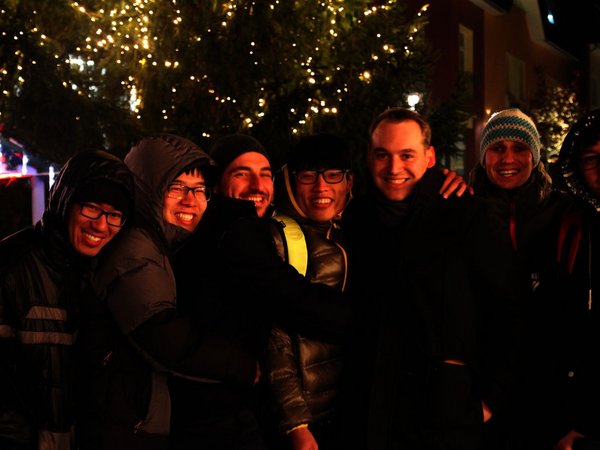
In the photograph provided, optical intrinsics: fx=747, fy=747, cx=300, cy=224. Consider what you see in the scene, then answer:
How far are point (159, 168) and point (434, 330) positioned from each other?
5.04ft

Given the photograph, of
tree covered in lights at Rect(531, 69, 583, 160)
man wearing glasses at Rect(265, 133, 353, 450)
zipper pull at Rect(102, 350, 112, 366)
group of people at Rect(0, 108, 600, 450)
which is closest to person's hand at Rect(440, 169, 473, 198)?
group of people at Rect(0, 108, 600, 450)

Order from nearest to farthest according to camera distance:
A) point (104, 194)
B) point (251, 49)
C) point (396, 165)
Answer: point (104, 194), point (396, 165), point (251, 49)

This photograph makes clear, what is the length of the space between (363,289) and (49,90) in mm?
7009

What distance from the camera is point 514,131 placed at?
494 cm

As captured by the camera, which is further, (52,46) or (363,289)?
(52,46)

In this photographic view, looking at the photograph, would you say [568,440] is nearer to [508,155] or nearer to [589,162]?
[589,162]

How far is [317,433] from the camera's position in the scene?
3625mm

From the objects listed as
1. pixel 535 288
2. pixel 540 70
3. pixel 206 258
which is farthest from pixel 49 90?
pixel 540 70

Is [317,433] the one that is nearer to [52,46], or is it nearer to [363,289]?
[363,289]

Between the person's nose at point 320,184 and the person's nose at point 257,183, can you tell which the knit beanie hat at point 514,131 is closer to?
the person's nose at point 257,183

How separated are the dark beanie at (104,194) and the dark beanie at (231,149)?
1.33m

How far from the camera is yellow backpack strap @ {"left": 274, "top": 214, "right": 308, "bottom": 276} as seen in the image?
11.6ft

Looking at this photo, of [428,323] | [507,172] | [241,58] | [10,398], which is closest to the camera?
[10,398]

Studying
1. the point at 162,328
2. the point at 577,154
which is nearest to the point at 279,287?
the point at 162,328
